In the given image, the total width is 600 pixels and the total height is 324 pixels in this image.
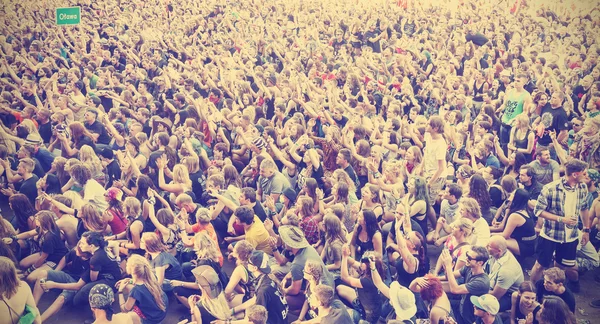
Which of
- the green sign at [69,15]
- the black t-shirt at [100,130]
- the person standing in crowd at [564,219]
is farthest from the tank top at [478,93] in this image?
the green sign at [69,15]

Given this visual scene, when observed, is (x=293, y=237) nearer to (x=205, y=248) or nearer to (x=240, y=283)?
(x=240, y=283)

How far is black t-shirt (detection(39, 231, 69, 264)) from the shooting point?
405cm

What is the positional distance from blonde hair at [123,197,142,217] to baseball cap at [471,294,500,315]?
2700mm

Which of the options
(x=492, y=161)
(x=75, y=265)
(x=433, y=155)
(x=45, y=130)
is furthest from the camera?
(x=45, y=130)

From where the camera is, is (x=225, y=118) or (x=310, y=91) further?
(x=310, y=91)

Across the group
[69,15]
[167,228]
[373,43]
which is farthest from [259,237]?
[373,43]

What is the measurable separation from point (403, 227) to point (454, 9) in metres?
3.21

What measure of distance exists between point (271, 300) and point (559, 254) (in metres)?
2.16

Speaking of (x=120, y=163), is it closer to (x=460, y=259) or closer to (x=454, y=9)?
(x=460, y=259)

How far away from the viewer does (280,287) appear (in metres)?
3.71

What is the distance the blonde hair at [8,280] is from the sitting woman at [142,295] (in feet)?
2.60

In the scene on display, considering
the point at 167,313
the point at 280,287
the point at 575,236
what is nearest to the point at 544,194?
the point at 575,236

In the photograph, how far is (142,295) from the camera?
11.8 feet

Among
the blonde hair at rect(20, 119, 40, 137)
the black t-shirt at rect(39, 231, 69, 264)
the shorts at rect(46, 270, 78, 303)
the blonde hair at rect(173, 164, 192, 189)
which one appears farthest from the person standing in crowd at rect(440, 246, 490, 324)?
the blonde hair at rect(20, 119, 40, 137)
